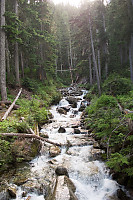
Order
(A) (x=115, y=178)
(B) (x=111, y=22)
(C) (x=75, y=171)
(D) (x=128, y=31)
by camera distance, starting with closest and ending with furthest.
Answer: (A) (x=115, y=178)
(C) (x=75, y=171)
(D) (x=128, y=31)
(B) (x=111, y=22)

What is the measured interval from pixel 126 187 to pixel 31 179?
328 centimetres

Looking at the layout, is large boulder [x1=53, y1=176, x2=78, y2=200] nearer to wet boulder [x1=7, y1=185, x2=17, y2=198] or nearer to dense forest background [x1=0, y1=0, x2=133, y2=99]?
wet boulder [x1=7, y1=185, x2=17, y2=198]

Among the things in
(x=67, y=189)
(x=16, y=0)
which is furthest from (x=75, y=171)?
(x=16, y=0)

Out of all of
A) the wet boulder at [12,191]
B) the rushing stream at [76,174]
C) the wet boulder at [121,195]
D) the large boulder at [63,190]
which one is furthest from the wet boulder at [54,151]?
the wet boulder at [121,195]

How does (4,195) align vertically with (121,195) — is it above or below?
above

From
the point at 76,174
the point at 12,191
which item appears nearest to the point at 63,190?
the point at 76,174

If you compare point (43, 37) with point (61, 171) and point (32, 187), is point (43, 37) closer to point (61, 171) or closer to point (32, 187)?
point (61, 171)

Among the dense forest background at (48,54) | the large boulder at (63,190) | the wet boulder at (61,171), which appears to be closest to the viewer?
the large boulder at (63,190)

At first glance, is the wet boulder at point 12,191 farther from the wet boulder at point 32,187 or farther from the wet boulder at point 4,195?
the wet boulder at point 32,187

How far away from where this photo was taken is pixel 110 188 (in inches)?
193

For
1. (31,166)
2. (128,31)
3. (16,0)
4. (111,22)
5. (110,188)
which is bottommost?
(110,188)

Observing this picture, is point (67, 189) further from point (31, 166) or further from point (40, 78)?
point (40, 78)

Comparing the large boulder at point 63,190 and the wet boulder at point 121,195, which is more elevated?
the large boulder at point 63,190

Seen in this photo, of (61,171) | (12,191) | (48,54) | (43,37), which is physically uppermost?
(43,37)
